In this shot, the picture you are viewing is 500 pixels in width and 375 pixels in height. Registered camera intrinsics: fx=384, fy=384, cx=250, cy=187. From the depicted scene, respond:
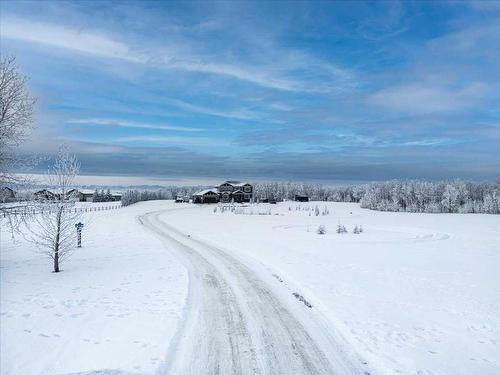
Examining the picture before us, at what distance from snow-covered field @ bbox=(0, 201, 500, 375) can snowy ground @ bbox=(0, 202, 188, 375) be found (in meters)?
0.04

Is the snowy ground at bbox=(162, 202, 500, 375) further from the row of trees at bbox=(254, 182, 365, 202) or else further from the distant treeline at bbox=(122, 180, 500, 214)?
the row of trees at bbox=(254, 182, 365, 202)

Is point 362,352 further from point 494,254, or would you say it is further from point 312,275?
point 494,254

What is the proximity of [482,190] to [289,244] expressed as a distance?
12435 cm

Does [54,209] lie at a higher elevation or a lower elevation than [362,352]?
higher

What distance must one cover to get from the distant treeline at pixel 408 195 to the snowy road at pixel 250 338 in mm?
101396

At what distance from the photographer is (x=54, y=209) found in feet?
68.4

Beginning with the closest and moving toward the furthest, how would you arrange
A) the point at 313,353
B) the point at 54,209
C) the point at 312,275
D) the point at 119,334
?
the point at 313,353
the point at 119,334
the point at 312,275
the point at 54,209

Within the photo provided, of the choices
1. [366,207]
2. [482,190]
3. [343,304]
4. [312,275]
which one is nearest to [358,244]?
[312,275]

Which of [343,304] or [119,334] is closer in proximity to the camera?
[119,334]

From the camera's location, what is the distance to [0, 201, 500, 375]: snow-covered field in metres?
9.70

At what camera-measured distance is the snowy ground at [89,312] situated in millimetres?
9594

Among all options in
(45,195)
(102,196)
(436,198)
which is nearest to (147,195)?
(102,196)

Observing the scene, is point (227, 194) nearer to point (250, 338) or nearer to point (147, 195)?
point (147, 195)

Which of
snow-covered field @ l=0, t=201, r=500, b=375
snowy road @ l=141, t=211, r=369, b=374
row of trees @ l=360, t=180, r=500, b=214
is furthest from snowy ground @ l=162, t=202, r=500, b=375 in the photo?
row of trees @ l=360, t=180, r=500, b=214
